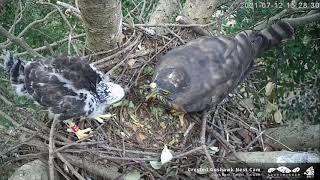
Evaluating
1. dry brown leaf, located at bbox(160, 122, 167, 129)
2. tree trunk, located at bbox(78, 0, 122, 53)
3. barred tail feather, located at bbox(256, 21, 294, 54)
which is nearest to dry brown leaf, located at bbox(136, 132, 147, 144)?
dry brown leaf, located at bbox(160, 122, 167, 129)

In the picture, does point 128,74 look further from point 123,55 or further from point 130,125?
point 130,125

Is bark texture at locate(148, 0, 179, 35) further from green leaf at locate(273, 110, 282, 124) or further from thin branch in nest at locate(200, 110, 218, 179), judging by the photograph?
green leaf at locate(273, 110, 282, 124)

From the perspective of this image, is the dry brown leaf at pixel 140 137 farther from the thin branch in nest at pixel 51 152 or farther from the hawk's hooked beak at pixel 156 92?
the thin branch in nest at pixel 51 152

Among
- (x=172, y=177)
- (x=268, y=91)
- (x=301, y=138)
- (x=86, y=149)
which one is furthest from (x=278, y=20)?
(x=86, y=149)

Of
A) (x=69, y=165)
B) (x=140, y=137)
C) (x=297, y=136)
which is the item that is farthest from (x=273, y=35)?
(x=69, y=165)

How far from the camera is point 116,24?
3.47 meters

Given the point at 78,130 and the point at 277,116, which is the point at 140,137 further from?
the point at 277,116

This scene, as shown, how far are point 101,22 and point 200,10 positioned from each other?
127cm

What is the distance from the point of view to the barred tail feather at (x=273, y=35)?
394 cm

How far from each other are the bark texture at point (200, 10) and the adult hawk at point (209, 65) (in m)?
0.27

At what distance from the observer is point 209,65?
404 centimetres

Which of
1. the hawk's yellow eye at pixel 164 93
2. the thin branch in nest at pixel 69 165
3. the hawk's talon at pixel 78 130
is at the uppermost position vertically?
the hawk's yellow eye at pixel 164 93

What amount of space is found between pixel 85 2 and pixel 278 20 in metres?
1.95

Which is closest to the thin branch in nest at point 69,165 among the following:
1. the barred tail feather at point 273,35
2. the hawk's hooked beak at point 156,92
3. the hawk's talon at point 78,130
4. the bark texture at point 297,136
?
the hawk's talon at point 78,130
